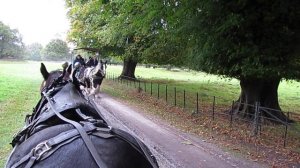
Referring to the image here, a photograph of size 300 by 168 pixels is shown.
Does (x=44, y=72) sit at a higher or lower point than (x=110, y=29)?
lower

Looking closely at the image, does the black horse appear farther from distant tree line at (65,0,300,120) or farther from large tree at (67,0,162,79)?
large tree at (67,0,162,79)

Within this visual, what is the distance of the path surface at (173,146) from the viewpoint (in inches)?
351

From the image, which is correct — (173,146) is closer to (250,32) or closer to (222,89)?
(250,32)

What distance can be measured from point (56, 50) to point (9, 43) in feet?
43.9

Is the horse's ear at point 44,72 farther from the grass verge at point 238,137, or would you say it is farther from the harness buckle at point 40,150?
the grass verge at point 238,137

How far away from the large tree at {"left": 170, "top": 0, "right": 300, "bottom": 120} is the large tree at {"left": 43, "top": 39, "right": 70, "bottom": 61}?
82.2 metres

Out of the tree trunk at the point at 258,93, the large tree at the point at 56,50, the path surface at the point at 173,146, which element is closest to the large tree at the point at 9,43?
the large tree at the point at 56,50

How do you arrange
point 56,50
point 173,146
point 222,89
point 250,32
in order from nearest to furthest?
point 173,146
point 250,32
point 222,89
point 56,50

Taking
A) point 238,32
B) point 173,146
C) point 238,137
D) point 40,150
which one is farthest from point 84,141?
point 238,32

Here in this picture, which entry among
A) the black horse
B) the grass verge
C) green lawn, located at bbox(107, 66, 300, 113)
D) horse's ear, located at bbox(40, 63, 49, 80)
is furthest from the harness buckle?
green lawn, located at bbox(107, 66, 300, 113)

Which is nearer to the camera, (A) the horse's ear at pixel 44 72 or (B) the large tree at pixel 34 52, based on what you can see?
(A) the horse's ear at pixel 44 72

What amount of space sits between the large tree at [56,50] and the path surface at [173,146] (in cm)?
8087

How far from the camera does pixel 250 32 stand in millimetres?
12578

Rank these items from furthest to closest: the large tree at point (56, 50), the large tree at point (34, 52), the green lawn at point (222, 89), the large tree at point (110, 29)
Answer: the large tree at point (34, 52)
the large tree at point (56, 50)
the green lawn at point (222, 89)
the large tree at point (110, 29)
